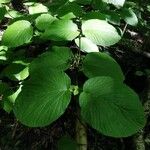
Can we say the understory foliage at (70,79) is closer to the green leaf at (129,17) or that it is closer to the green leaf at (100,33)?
the green leaf at (100,33)

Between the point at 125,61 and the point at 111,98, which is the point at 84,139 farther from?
the point at 125,61

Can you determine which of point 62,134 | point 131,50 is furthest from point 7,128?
point 131,50

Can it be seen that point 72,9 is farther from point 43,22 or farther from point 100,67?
point 100,67

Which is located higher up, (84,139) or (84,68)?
(84,68)

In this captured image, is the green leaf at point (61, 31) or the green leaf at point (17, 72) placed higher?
the green leaf at point (61, 31)

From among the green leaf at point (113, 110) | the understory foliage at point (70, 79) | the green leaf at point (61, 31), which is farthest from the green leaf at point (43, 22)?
the green leaf at point (113, 110)
